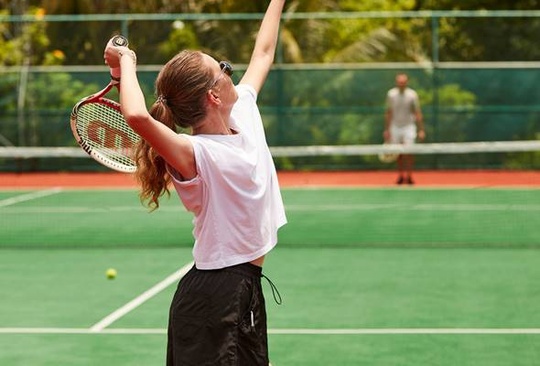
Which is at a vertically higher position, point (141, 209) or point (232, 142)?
point (232, 142)

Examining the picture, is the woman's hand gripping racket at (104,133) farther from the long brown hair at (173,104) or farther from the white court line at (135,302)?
the white court line at (135,302)

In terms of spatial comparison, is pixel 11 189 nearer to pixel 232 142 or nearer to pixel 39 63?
pixel 39 63

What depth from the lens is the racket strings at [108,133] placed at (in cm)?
438

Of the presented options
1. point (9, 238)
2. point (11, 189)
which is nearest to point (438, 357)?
point (9, 238)

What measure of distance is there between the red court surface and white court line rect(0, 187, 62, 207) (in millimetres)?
1141

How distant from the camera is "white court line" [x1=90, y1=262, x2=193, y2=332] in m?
7.88

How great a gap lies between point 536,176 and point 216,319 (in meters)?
16.0

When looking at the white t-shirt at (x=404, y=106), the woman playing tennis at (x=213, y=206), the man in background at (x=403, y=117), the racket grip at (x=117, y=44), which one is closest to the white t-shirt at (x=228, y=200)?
the woman playing tennis at (x=213, y=206)

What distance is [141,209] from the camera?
15.0 metres

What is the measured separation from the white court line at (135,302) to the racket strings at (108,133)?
349 centimetres

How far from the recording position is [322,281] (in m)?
9.55

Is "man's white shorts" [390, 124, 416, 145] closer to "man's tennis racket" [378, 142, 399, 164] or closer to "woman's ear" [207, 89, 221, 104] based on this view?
"man's tennis racket" [378, 142, 399, 164]

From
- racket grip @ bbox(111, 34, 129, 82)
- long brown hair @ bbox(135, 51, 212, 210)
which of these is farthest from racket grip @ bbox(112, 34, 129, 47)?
long brown hair @ bbox(135, 51, 212, 210)

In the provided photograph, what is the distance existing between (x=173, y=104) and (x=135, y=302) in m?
4.96
